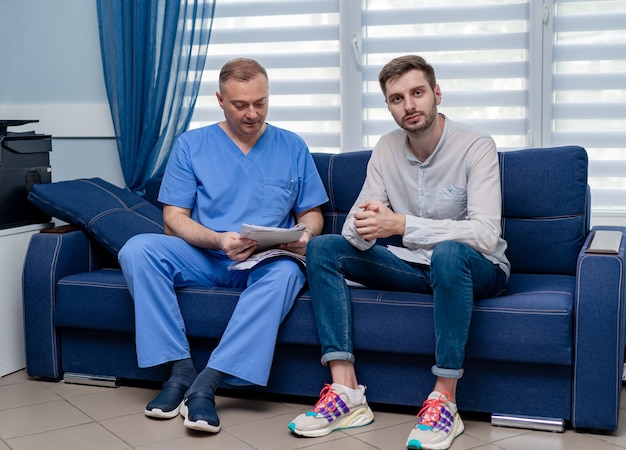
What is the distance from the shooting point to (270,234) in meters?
2.50

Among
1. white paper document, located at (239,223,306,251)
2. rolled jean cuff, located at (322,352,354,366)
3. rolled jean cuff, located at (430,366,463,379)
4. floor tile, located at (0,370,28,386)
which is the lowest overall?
floor tile, located at (0,370,28,386)

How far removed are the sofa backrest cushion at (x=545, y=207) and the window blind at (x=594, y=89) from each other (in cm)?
45

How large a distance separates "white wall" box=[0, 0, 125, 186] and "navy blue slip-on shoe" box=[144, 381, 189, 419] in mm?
1478

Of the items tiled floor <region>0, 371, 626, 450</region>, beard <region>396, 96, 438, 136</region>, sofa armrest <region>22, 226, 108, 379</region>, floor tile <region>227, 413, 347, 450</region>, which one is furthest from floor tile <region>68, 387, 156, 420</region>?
beard <region>396, 96, 438, 136</region>

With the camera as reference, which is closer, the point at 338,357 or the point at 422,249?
the point at 338,357

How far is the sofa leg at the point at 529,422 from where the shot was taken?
7.62 feet

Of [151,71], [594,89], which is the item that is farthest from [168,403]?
[594,89]

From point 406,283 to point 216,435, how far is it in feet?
2.37

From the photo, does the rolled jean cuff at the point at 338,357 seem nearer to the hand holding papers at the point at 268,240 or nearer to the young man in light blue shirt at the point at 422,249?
the young man in light blue shirt at the point at 422,249

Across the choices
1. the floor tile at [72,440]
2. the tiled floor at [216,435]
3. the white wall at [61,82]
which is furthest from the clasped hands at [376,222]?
the white wall at [61,82]

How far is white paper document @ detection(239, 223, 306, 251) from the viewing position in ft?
8.11

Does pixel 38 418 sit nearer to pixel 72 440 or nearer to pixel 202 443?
pixel 72 440

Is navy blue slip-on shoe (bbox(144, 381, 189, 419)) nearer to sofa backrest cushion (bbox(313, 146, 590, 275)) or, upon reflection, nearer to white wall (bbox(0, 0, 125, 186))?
sofa backrest cushion (bbox(313, 146, 590, 275))

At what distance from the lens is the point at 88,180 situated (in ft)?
10.5
